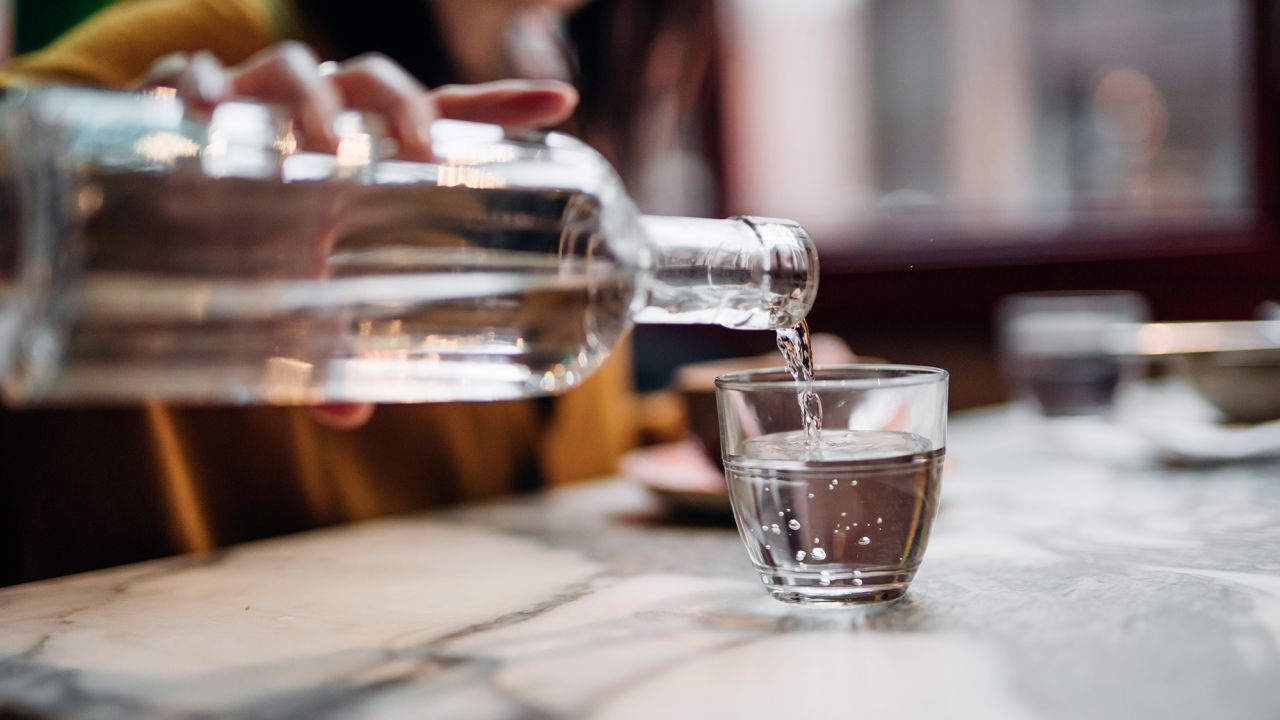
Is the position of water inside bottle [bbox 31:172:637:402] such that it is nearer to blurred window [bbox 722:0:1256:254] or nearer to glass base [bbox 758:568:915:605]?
glass base [bbox 758:568:915:605]

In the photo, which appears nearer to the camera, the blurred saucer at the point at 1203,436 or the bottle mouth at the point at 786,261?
the bottle mouth at the point at 786,261

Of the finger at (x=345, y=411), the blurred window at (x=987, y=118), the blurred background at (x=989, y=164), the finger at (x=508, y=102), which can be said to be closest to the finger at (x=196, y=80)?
the finger at (x=508, y=102)

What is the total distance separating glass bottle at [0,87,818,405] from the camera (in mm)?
614

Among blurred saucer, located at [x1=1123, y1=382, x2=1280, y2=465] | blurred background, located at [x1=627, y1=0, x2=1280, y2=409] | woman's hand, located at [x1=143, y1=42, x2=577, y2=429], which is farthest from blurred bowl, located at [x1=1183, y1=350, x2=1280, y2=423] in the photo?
blurred background, located at [x1=627, y1=0, x2=1280, y2=409]

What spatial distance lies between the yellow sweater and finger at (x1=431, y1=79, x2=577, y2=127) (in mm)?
355

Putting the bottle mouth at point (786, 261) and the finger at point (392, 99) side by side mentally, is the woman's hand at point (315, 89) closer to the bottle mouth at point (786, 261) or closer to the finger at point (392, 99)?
the finger at point (392, 99)

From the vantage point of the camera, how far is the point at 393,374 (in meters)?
0.73

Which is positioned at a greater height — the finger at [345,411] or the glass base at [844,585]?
the finger at [345,411]

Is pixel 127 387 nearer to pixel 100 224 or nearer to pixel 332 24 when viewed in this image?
pixel 100 224

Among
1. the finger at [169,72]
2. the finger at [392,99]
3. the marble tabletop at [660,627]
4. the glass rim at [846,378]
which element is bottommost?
the marble tabletop at [660,627]

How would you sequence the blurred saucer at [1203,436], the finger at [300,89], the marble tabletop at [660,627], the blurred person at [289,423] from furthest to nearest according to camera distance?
the blurred saucer at [1203,436], the blurred person at [289,423], the finger at [300,89], the marble tabletop at [660,627]

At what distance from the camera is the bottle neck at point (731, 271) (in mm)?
646

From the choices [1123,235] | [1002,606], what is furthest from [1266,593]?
[1123,235]

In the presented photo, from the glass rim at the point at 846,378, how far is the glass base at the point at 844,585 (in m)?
0.10
